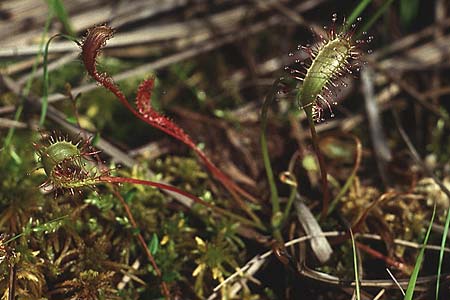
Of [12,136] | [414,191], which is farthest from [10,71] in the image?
[414,191]

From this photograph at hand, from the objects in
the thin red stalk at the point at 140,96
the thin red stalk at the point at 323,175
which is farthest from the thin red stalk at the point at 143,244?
the thin red stalk at the point at 323,175

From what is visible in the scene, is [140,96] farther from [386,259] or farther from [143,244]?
[386,259]

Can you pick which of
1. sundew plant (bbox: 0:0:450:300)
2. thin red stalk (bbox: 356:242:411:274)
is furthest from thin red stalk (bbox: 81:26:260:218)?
thin red stalk (bbox: 356:242:411:274)

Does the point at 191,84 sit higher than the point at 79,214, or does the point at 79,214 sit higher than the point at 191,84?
the point at 191,84

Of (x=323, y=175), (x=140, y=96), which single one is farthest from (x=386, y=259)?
(x=140, y=96)

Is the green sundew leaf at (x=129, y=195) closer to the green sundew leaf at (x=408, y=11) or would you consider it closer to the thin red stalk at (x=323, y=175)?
the thin red stalk at (x=323, y=175)

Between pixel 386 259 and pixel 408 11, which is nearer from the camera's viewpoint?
pixel 386 259

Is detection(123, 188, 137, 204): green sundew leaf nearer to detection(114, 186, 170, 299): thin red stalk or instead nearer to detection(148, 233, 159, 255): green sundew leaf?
detection(114, 186, 170, 299): thin red stalk

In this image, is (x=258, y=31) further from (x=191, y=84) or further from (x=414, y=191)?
(x=414, y=191)
